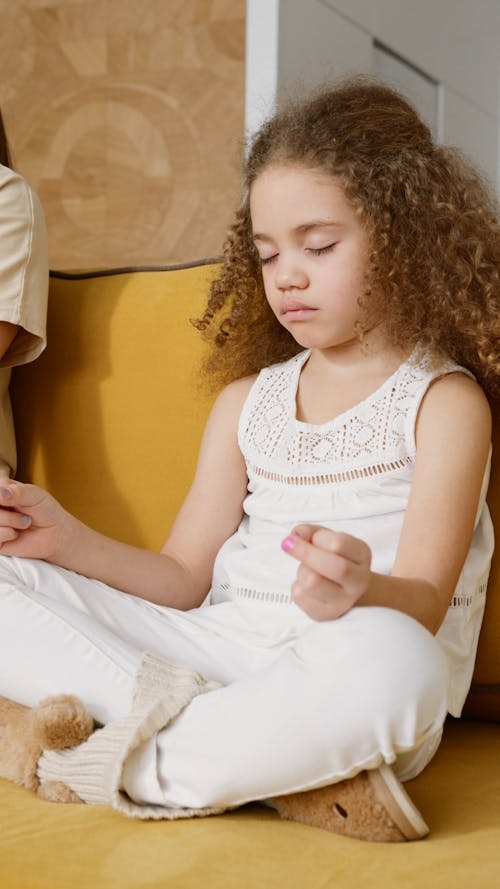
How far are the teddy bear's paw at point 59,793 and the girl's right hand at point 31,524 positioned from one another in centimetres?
30

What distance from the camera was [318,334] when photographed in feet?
3.97

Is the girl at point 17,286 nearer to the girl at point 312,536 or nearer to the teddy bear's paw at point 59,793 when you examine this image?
the girl at point 312,536

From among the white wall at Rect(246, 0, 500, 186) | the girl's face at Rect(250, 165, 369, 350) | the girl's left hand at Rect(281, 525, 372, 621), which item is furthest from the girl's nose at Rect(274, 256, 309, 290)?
the white wall at Rect(246, 0, 500, 186)

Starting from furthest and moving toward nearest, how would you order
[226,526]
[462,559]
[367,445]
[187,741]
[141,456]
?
[141,456]
[226,526]
[367,445]
[462,559]
[187,741]

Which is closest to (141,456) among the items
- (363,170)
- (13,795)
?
(363,170)

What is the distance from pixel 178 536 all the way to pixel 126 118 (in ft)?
7.01

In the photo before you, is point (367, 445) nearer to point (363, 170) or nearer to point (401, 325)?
point (401, 325)

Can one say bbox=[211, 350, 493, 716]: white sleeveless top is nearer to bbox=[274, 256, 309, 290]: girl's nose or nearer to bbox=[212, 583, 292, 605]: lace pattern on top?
bbox=[212, 583, 292, 605]: lace pattern on top

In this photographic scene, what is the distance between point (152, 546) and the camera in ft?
4.66

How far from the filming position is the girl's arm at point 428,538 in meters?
0.87

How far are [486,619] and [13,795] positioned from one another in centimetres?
53

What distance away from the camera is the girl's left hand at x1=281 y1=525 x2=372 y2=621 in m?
0.86

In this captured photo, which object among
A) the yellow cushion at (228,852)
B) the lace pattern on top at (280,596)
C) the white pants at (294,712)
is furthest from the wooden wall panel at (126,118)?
the yellow cushion at (228,852)

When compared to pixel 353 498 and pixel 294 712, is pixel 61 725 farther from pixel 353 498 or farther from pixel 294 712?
pixel 353 498
